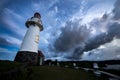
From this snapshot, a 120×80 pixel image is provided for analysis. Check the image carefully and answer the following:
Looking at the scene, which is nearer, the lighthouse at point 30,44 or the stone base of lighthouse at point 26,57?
the stone base of lighthouse at point 26,57

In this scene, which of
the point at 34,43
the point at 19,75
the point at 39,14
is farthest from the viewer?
the point at 39,14

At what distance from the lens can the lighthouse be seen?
19.2m

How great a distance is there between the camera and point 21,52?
19531mm

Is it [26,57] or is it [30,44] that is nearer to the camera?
[26,57]

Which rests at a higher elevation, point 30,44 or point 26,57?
point 30,44

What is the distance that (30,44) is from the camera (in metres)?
20.4

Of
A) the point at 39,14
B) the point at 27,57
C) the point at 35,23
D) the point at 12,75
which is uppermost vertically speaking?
the point at 39,14

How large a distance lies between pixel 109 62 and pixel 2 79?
88.3 feet

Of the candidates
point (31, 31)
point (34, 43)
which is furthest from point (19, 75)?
point (31, 31)

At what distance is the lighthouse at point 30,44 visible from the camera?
19.2m

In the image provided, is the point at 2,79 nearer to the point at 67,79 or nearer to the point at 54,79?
the point at 54,79

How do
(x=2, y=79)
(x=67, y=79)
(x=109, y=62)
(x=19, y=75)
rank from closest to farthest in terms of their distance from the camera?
1. (x=2, y=79)
2. (x=19, y=75)
3. (x=67, y=79)
4. (x=109, y=62)

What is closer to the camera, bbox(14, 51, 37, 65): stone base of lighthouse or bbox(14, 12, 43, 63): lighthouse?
bbox(14, 51, 37, 65): stone base of lighthouse

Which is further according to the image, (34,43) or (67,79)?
(34,43)
